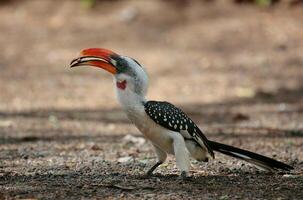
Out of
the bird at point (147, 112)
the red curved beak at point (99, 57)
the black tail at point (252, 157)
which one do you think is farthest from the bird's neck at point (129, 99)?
the black tail at point (252, 157)

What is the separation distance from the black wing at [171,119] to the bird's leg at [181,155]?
10 centimetres

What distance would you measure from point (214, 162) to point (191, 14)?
30.4 feet

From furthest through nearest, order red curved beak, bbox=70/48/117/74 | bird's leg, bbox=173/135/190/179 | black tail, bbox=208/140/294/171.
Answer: black tail, bbox=208/140/294/171, red curved beak, bbox=70/48/117/74, bird's leg, bbox=173/135/190/179

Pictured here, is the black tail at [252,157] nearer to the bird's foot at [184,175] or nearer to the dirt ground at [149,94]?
the dirt ground at [149,94]

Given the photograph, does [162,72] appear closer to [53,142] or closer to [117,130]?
[117,130]

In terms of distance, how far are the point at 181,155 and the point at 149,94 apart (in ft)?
21.9

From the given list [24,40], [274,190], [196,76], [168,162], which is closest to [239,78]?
[196,76]

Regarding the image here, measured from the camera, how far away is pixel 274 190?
527 centimetres

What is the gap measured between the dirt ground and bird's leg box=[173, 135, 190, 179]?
100 millimetres

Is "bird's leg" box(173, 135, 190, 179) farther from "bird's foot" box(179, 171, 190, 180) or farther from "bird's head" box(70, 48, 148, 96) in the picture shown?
"bird's head" box(70, 48, 148, 96)

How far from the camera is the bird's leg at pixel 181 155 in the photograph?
5594mm

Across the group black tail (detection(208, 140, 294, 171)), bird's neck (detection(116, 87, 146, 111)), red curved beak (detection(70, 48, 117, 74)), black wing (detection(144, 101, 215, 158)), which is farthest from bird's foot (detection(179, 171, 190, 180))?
red curved beak (detection(70, 48, 117, 74))

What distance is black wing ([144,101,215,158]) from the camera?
5.64 metres

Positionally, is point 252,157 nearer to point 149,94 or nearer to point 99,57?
point 99,57
